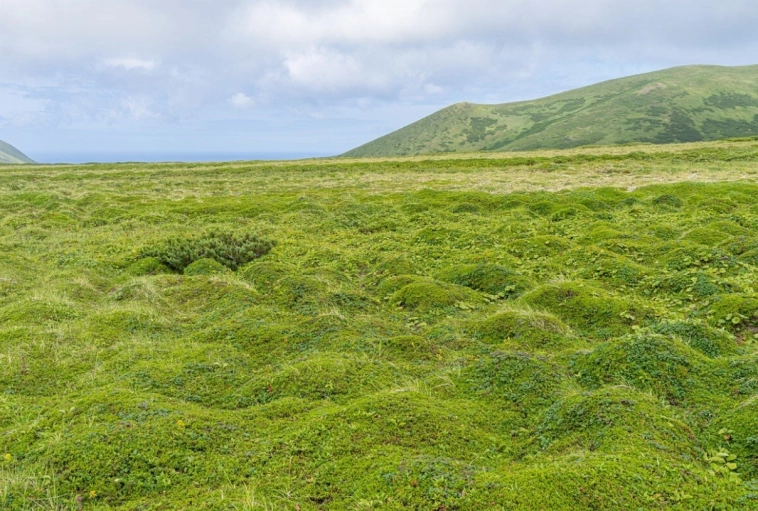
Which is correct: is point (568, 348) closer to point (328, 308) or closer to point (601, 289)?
point (601, 289)

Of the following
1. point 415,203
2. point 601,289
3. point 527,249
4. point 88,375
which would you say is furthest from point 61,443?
point 415,203

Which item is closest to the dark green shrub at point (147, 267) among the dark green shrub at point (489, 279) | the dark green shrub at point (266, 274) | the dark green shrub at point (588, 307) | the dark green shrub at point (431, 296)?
the dark green shrub at point (266, 274)

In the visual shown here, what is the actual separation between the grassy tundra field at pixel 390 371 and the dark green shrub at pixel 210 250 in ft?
0.33

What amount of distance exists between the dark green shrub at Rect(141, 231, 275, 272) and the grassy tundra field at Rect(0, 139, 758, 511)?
99mm

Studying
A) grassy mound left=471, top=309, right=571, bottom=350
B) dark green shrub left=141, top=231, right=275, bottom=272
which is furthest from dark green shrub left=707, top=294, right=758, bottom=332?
dark green shrub left=141, top=231, right=275, bottom=272

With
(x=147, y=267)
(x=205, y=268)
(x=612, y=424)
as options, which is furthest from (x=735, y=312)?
(x=147, y=267)

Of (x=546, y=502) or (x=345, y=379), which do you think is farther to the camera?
(x=345, y=379)

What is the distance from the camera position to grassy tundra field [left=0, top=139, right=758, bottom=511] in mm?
5406

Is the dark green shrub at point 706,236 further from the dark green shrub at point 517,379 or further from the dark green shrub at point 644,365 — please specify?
the dark green shrub at point 517,379

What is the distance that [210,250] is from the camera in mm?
18578

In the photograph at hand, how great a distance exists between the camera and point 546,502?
4.89 metres

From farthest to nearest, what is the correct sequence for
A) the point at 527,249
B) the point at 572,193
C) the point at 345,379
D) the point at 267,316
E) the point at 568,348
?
the point at 572,193 < the point at 527,249 < the point at 267,316 < the point at 568,348 < the point at 345,379

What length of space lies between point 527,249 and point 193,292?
40.7 feet

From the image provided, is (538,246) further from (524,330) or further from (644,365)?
(644,365)
